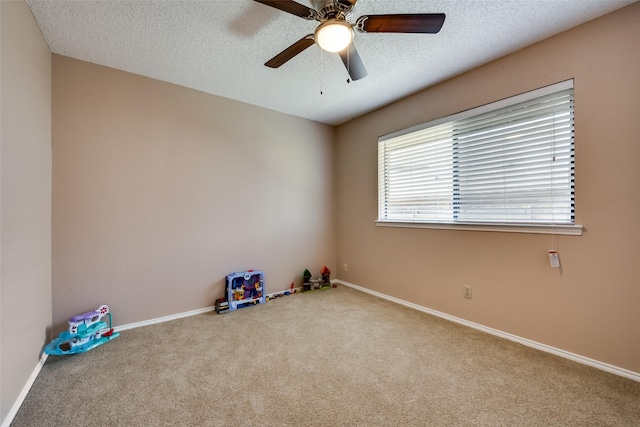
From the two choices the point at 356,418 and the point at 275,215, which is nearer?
the point at 356,418

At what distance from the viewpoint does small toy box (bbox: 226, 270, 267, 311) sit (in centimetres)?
300

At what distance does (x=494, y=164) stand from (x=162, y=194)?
322 cm

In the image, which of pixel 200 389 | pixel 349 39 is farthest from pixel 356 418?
pixel 349 39

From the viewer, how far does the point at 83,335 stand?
81.3 inches

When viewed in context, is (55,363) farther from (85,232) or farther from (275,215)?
(275,215)

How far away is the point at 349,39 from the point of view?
1.54 meters

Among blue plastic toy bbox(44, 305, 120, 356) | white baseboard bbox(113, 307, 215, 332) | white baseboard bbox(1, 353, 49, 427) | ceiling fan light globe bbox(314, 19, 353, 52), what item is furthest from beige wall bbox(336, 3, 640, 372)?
white baseboard bbox(1, 353, 49, 427)

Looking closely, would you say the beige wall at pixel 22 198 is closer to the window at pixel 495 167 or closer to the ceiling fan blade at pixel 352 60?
the ceiling fan blade at pixel 352 60

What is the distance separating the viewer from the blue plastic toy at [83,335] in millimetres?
2012

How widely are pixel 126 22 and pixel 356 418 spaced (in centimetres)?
296

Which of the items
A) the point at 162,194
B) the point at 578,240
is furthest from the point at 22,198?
the point at 578,240

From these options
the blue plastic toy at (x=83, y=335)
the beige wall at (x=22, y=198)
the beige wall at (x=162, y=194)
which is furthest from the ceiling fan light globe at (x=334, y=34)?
the blue plastic toy at (x=83, y=335)

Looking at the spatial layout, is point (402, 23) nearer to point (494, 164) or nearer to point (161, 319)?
point (494, 164)

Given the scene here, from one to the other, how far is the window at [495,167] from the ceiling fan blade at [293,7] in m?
1.81
